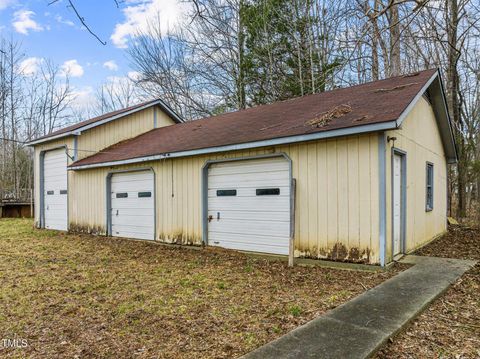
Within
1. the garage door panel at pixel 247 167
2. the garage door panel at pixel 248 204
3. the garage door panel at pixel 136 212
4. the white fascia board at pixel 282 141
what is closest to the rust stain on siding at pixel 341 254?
the garage door panel at pixel 248 204

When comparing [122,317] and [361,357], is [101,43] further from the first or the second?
[361,357]

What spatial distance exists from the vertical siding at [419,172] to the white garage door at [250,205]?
6.70 ft

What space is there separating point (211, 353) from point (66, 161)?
11.3m

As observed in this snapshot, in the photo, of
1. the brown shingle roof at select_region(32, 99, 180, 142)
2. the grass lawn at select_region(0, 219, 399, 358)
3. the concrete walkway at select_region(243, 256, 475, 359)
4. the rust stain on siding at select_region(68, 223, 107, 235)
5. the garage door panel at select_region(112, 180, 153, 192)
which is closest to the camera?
the concrete walkway at select_region(243, 256, 475, 359)

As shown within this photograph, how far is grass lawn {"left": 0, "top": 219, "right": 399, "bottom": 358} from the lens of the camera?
3.36 m

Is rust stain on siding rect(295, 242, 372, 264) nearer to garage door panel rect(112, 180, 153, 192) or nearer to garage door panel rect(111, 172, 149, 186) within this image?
garage door panel rect(112, 180, 153, 192)

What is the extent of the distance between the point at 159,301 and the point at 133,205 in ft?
19.7

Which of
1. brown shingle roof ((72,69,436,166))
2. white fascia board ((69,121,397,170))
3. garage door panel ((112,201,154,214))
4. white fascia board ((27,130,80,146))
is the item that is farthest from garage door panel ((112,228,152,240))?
white fascia board ((27,130,80,146))

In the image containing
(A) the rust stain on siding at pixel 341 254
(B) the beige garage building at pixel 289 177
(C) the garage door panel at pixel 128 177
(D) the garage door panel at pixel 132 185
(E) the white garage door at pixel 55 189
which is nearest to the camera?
(A) the rust stain on siding at pixel 341 254

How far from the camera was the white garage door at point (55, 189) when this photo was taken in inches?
495

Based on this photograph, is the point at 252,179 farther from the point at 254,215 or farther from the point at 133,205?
the point at 133,205

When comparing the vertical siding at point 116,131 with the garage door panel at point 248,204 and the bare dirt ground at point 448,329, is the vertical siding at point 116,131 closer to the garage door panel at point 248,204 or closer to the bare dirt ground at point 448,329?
the garage door panel at point 248,204

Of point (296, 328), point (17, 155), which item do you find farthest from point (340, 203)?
point (17, 155)

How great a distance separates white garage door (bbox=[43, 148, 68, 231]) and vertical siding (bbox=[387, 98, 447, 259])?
436 inches
